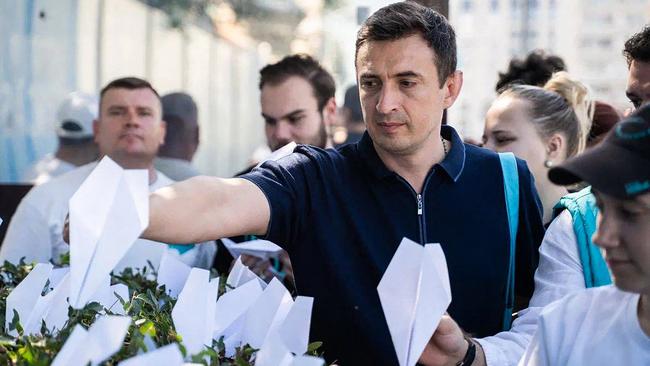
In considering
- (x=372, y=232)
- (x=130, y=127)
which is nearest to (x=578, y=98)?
(x=372, y=232)

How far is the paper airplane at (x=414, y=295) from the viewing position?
2.01m

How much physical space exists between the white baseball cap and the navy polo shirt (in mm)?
3277

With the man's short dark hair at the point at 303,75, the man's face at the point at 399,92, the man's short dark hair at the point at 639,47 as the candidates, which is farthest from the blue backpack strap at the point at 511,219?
the man's short dark hair at the point at 303,75

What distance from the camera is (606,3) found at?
23219 millimetres

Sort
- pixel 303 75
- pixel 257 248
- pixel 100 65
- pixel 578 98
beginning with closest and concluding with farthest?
pixel 257 248, pixel 578 98, pixel 303 75, pixel 100 65

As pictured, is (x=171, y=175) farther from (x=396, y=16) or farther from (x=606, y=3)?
(x=606, y=3)

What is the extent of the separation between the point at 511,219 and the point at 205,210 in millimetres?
910

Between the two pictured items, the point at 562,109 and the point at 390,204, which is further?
the point at 562,109

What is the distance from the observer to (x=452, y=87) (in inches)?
118

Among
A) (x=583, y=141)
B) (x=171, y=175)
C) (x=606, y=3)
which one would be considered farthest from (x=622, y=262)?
(x=606, y=3)

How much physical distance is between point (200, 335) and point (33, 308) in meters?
0.40

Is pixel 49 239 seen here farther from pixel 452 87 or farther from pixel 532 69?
pixel 532 69

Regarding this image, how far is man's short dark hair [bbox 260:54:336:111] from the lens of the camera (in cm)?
469

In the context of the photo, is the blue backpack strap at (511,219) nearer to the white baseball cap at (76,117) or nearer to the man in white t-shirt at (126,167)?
the man in white t-shirt at (126,167)
